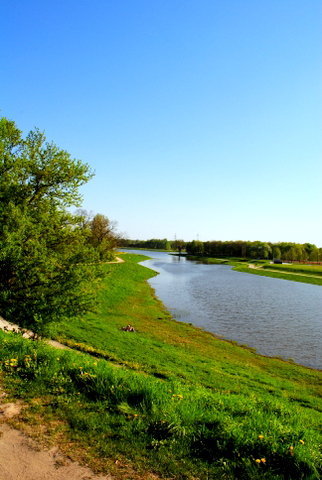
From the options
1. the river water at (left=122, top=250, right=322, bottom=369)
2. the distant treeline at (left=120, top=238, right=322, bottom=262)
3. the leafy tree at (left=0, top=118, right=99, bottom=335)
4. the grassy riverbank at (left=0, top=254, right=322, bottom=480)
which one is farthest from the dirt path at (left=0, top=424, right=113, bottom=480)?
the distant treeline at (left=120, top=238, right=322, bottom=262)

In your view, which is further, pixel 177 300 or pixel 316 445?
pixel 177 300

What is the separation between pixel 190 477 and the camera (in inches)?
163

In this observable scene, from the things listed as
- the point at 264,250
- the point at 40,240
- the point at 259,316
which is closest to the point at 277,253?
the point at 264,250

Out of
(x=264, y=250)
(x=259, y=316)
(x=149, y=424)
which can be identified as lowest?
(x=259, y=316)

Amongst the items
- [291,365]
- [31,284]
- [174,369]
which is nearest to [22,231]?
[31,284]

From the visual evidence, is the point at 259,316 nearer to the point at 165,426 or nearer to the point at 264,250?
the point at 165,426

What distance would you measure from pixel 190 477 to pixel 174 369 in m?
9.51

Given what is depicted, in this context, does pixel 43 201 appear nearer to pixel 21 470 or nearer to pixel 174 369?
pixel 174 369

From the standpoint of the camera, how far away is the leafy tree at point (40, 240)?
12.9 m

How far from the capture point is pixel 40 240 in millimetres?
14477

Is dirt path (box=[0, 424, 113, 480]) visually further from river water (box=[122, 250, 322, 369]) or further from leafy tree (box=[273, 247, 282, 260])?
leafy tree (box=[273, 247, 282, 260])

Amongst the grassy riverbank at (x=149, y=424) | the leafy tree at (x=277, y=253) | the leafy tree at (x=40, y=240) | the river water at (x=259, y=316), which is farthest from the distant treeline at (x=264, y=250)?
the grassy riverbank at (x=149, y=424)

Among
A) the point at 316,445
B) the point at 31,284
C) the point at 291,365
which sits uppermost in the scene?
the point at 31,284

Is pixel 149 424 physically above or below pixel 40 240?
below
